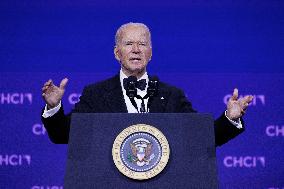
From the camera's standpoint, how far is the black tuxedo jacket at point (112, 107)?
1992mm

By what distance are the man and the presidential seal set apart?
229 millimetres

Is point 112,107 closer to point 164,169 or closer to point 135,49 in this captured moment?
point 135,49

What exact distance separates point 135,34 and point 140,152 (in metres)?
0.80

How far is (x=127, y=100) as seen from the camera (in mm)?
2131

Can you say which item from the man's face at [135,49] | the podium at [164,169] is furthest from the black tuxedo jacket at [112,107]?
the podium at [164,169]

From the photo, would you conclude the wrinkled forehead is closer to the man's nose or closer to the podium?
the man's nose

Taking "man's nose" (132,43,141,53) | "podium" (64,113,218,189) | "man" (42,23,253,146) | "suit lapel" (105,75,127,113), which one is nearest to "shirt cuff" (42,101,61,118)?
"man" (42,23,253,146)

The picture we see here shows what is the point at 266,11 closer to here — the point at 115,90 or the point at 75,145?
the point at 115,90

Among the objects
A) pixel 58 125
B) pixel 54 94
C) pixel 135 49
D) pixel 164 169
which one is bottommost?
pixel 164 169

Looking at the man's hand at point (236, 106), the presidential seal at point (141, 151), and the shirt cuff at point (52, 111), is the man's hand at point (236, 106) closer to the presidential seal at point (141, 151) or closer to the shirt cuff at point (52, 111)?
the presidential seal at point (141, 151)

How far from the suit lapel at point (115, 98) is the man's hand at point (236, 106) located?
433 millimetres

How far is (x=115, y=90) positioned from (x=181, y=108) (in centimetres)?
32

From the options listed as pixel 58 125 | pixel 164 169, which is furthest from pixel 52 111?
pixel 164 169

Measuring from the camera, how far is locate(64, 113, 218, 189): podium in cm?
157
